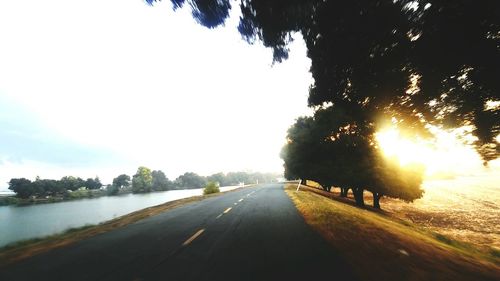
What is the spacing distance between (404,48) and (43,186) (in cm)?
12524

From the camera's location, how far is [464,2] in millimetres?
5863

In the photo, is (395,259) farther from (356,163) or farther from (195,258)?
(356,163)

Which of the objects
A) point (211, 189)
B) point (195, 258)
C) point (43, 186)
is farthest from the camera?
point (43, 186)

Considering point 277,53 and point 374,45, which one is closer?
point 374,45

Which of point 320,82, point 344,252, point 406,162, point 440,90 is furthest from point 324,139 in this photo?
point 344,252

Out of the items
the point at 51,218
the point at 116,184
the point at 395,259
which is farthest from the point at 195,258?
the point at 116,184

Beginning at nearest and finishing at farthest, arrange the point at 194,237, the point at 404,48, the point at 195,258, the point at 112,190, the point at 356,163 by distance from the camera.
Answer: the point at 195,258 → the point at 404,48 → the point at 194,237 → the point at 356,163 → the point at 112,190

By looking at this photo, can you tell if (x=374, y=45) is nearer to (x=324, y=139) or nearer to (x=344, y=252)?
(x=344, y=252)

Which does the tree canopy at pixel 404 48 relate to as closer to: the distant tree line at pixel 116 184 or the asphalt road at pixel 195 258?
the asphalt road at pixel 195 258

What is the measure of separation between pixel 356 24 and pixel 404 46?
4.55 feet

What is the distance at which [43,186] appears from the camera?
338 feet

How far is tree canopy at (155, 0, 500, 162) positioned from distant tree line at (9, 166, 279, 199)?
71549 millimetres

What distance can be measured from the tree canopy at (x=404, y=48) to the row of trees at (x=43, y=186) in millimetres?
117831

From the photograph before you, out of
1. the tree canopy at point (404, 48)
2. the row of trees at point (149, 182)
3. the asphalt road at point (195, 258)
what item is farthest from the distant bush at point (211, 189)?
the row of trees at point (149, 182)
